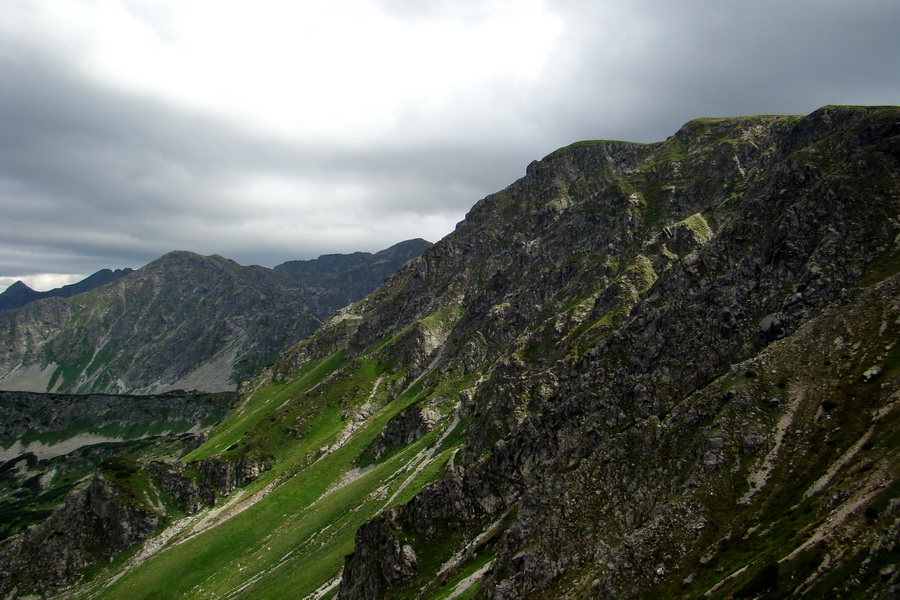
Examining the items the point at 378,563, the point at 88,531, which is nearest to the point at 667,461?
the point at 378,563

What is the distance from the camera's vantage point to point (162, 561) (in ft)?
491

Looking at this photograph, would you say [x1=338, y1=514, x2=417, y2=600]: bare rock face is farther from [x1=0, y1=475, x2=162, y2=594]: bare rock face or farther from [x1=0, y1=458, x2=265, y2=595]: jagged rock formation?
[x1=0, y1=475, x2=162, y2=594]: bare rock face

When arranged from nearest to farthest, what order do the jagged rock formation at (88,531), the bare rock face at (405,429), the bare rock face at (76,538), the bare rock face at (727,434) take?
the bare rock face at (727,434), the bare rock face at (76,538), the jagged rock formation at (88,531), the bare rock face at (405,429)

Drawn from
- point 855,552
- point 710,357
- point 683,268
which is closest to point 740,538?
point 855,552

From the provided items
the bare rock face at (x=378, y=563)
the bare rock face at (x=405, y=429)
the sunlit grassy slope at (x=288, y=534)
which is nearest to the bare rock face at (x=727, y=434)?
the bare rock face at (x=378, y=563)

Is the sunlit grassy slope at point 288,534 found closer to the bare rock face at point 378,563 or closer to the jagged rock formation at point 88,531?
the jagged rock formation at point 88,531

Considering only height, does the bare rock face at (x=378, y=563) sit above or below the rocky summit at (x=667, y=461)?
below

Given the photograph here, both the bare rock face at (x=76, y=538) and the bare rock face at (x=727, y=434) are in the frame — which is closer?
the bare rock face at (x=727, y=434)

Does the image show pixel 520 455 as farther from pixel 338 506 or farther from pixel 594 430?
pixel 338 506

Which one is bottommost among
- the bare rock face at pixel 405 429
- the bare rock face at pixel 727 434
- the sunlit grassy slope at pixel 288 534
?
the sunlit grassy slope at pixel 288 534

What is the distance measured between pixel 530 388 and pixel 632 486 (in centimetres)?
6495

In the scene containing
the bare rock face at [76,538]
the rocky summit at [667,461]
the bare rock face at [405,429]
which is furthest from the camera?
the bare rock face at [405,429]

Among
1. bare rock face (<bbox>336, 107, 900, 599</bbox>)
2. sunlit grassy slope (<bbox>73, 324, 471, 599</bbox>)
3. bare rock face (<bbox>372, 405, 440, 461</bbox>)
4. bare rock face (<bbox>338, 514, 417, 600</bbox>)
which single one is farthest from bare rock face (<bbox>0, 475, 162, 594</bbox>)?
bare rock face (<bbox>336, 107, 900, 599</bbox>)

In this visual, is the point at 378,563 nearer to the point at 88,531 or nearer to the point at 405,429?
the point at 405,429
